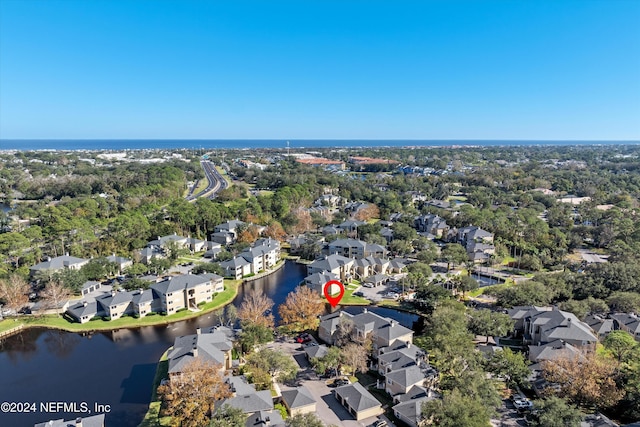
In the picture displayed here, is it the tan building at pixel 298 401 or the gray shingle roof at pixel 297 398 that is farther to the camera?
the gray shingle roof at pixel 297 398

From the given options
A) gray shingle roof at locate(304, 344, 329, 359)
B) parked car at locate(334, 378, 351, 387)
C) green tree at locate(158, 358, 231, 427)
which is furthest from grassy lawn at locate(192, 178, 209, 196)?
green tree at locate(158, 358, 231, 427)

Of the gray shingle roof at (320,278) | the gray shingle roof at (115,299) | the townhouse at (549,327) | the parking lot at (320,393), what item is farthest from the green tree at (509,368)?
the gray shingle roof at (115,299)

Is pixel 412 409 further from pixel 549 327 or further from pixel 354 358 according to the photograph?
pixel 549 327

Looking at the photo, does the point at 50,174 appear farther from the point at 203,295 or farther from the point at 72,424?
the point at 72,424

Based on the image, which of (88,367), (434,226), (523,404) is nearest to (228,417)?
(88,367)

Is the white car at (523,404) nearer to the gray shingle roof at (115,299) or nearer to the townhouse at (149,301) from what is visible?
the townhouse at (149,301)
